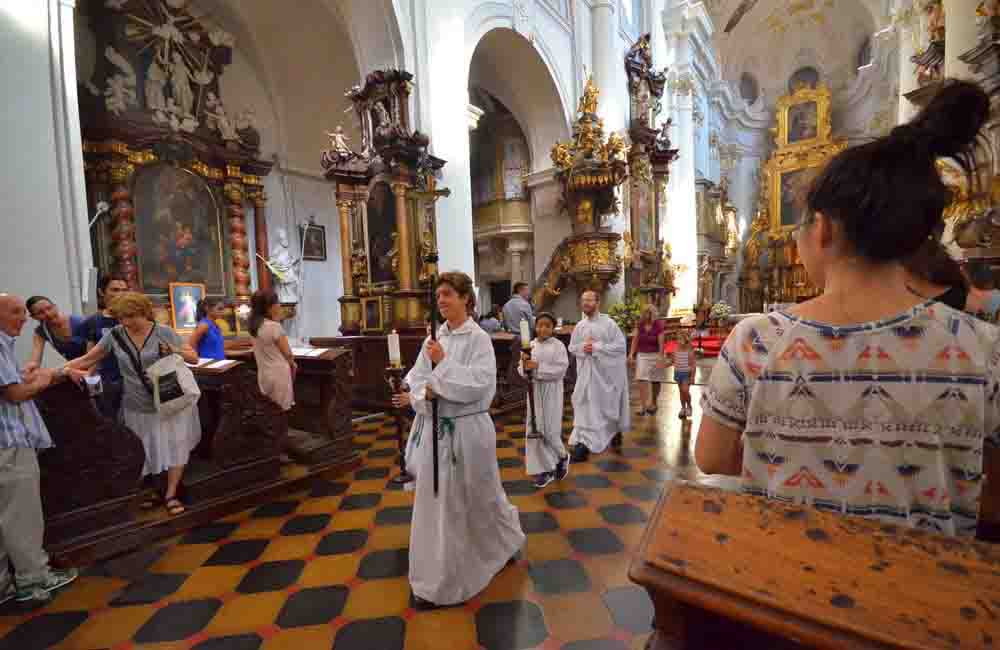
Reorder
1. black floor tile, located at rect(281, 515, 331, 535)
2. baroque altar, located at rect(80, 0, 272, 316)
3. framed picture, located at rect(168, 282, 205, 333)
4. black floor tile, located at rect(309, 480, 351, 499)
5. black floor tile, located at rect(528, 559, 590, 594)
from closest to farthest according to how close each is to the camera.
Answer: black floor tile, located at rect(528, 559, 590, 594) < black floor tile, located at rect(281, 515, 331, 535) < black floor tile, located at rect(309, 480, 351, 499) < baroque altar, located at rect(80, 0, 272, 316) < framed picture, located at rect(168, 282, 205, 333)

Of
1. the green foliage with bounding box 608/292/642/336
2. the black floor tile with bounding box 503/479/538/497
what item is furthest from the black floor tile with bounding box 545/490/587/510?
the green foliage with bounding box 608/292/642/336

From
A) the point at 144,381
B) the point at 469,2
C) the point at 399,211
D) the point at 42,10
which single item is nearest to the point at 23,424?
the point at 144,381

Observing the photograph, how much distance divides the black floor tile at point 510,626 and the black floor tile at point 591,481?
→ 5.16 ft

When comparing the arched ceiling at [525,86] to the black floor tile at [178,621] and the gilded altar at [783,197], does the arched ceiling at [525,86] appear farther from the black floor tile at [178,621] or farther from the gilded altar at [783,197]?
the gilded altar at [783,197]

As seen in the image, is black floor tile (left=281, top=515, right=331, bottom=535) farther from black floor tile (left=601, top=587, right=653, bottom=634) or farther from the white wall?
the white wall

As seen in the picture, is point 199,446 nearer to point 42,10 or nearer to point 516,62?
point 42,10

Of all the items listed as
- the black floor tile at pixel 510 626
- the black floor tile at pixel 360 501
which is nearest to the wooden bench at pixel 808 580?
the black floor tile at pixel 510 626

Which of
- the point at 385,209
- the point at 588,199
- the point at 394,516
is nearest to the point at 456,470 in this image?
the point at 394,516

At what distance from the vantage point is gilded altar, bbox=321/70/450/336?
689cm

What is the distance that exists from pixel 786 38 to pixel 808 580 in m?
29.5

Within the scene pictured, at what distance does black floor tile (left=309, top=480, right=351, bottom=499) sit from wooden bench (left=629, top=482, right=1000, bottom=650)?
368cm

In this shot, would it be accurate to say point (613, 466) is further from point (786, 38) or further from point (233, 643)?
point (786, 38)

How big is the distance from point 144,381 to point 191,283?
24.1 feet

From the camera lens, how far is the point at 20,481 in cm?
243
